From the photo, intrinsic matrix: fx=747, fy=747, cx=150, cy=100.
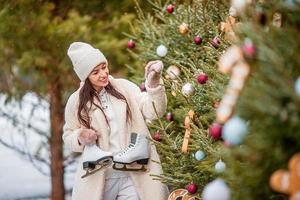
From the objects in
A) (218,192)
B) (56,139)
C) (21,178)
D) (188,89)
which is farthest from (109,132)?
(21,178)

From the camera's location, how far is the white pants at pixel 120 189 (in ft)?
15.9

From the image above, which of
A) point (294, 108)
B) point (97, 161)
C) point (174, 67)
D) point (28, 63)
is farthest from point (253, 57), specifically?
point (28, 63)

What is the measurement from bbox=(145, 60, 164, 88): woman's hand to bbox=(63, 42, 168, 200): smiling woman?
0.07m

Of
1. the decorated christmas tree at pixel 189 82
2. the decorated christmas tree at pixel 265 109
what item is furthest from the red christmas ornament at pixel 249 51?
the decorated christmas tree at pixel 189 82

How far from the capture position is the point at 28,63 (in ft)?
24.7

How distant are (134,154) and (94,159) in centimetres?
26

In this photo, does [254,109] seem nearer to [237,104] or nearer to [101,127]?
[237,104]

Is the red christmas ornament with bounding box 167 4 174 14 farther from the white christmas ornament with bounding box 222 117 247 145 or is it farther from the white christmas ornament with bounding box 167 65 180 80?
the white christmas ornament with bounding box 222 117 247 145

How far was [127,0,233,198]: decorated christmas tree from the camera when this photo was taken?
181 inches

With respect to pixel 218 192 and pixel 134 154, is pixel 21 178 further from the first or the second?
pixel 218 192

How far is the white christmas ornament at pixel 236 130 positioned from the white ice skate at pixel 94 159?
6.71ft

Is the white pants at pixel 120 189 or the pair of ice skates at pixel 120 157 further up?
the pair of ice skates at pixel 120 157

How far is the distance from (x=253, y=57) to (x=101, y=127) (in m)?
2.21

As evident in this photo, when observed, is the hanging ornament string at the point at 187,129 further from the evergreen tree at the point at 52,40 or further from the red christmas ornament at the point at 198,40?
the evergreen tree at the point at 52,40
